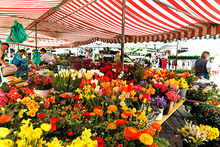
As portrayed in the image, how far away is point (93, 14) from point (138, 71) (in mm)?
1976

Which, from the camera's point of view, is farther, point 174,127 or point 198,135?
point 174,127

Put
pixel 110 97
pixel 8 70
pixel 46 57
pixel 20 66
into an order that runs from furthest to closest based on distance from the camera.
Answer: pixel 46 57
pixel 20 66
pixel 8 70
pixel 110 97

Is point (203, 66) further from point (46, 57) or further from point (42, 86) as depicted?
point (46, 57)

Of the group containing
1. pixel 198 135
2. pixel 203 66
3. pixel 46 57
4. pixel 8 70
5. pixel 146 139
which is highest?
pixel 46 57

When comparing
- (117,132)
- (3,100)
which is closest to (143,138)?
(117,132)

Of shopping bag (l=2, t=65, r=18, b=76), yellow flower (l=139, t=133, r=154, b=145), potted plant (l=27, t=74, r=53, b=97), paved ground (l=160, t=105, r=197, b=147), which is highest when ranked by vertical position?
shopping bag (l=2, t=65, r=18, b=76)

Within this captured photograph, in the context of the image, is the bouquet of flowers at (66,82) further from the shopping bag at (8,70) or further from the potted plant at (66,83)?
the shopping bag at (8,70)

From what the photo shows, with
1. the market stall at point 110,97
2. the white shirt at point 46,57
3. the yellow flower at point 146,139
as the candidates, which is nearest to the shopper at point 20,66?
the market stall at point 110,97

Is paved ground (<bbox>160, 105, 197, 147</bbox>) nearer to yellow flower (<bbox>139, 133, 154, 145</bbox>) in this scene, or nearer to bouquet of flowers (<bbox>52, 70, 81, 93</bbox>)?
bouquet of flowers (<bbox>52, 70, 81, 93</bbox>)

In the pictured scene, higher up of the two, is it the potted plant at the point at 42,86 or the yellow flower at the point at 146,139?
the potted plant at the point at 42,86

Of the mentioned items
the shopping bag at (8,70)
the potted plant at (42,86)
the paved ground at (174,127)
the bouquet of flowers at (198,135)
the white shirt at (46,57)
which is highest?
the white shirt at (46,57)

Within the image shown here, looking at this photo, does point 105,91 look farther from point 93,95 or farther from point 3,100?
point 3,100

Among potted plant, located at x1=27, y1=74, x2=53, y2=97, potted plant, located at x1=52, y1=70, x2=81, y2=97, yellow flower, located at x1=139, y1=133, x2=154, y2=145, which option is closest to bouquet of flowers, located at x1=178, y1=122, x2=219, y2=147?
yellow flower, located at x1=139, y1=133, x2=154, y2=145

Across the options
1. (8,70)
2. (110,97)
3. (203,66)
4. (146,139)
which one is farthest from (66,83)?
(203,66)
